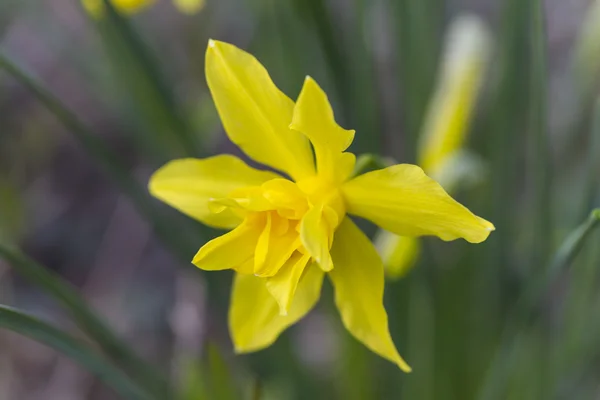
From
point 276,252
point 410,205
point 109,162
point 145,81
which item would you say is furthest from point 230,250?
point 145,81

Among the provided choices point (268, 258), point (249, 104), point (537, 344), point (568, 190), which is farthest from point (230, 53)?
point (568, 190)

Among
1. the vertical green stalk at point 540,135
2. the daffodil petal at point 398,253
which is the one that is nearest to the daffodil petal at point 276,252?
the daffodil petal at point 398,253

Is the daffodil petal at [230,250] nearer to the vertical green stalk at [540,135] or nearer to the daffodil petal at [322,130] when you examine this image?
the daffodil petal at [322,130]

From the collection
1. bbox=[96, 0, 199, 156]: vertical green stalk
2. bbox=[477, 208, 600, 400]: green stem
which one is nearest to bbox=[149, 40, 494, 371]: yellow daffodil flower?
bbox=[477, 208, 600, 400]: green stem

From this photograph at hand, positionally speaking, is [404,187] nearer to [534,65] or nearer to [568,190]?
[534,65]

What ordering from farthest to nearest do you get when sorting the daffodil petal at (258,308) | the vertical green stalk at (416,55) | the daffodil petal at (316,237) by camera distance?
the vertical green stalk at (416,55) < the daffodil petal at (258,308) < the daffodil petal at (316,237)

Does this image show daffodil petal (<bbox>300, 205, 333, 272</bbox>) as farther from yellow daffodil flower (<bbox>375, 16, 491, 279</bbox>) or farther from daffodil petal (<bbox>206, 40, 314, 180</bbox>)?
yellow daffodil flower (<bbox>375, 16, 491, 279</bbox>)

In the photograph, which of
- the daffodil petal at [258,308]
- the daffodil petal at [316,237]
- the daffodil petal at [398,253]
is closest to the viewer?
the daffodil petal at [316,237]
